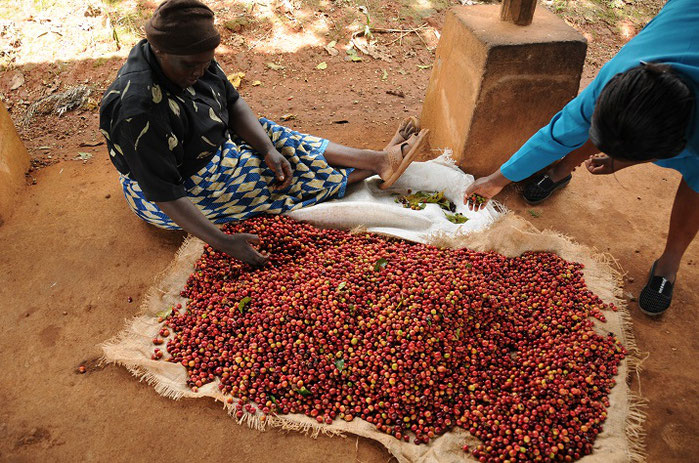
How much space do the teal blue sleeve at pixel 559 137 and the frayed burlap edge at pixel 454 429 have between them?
1.69 feet

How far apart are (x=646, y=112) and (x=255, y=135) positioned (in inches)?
80.9

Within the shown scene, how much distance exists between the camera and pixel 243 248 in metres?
2.46

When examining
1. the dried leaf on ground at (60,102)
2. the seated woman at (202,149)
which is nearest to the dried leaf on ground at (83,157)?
the dried leaf on ground at (60,102)

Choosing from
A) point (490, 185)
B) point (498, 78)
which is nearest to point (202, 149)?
point (490, 185)

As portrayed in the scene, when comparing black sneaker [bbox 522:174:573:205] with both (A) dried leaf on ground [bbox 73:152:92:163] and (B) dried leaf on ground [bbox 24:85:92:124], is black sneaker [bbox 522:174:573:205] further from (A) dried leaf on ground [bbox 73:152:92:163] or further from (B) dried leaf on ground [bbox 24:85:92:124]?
(B) dried leaf on ground [bbox 24:85:92:124]

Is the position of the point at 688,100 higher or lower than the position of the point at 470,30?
higher

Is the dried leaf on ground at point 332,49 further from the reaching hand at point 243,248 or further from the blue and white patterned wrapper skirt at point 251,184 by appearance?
the reaching hand at point 243,248

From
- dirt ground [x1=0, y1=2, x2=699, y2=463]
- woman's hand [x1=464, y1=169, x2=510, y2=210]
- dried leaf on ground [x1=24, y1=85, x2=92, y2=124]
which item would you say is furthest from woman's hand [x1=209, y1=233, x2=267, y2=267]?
dried leaf on ground [x1=24, y1=85, x2=92, y2=124]

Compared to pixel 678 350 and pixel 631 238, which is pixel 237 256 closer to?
pixel 678 350

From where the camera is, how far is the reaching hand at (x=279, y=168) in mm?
2832

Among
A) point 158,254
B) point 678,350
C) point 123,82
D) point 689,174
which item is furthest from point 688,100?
point 158,254

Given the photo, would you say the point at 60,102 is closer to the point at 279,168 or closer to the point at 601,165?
the point at 279,168

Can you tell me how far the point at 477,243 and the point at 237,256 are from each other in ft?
4.72

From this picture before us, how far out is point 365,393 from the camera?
6.89ft
